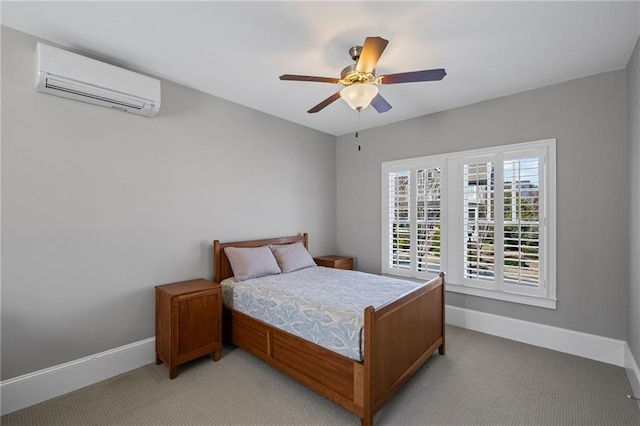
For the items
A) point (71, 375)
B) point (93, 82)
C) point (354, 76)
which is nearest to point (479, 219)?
point (354, 76)

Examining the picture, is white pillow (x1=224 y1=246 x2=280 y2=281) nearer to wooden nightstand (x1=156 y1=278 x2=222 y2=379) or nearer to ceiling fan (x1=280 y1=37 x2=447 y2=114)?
wooden nightstand (x1=156 y1=278 x2=222 y2=379)

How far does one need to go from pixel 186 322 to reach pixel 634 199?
3.96m

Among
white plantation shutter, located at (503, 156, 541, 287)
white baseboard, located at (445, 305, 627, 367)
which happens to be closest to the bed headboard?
white baseboard, located at (445, 305, 627, 367)

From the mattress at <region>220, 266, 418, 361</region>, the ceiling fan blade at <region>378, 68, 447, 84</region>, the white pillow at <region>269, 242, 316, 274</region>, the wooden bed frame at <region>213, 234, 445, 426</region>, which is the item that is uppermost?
the ceiling fan blade at <region>378, 68, 447, 84</region>

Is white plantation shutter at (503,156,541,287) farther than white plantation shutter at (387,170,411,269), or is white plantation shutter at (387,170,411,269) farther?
white plantation shutter at (387,170,411,269)

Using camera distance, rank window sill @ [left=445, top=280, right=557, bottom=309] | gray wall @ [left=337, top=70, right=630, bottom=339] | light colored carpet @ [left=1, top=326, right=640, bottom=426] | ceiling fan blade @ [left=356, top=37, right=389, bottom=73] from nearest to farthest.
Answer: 1. ceiling fan blade @ [left=356, top=37, right=389, bottom=73]
2. light colored carpet @ [left=1, top=326, right=640, bottom=426]
3. gray wall @ [left=337, top=70, right=630, bottom=339]
4. window sill @ [left=445, top=280, right=557, bottom=309]

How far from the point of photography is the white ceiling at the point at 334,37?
1917mm

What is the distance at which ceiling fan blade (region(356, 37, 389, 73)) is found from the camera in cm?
177

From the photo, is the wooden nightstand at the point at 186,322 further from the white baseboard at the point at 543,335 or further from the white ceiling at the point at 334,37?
the white baseboard at the point at 543,335

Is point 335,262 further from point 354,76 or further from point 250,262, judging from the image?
point 354,76

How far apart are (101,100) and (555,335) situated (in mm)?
4812

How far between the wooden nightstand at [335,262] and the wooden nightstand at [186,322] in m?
1.82

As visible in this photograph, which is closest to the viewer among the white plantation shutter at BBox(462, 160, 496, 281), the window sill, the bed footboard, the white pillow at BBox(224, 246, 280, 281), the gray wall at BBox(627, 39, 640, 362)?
the bed footboard

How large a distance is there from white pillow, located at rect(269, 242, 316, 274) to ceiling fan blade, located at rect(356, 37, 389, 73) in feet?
7.67
